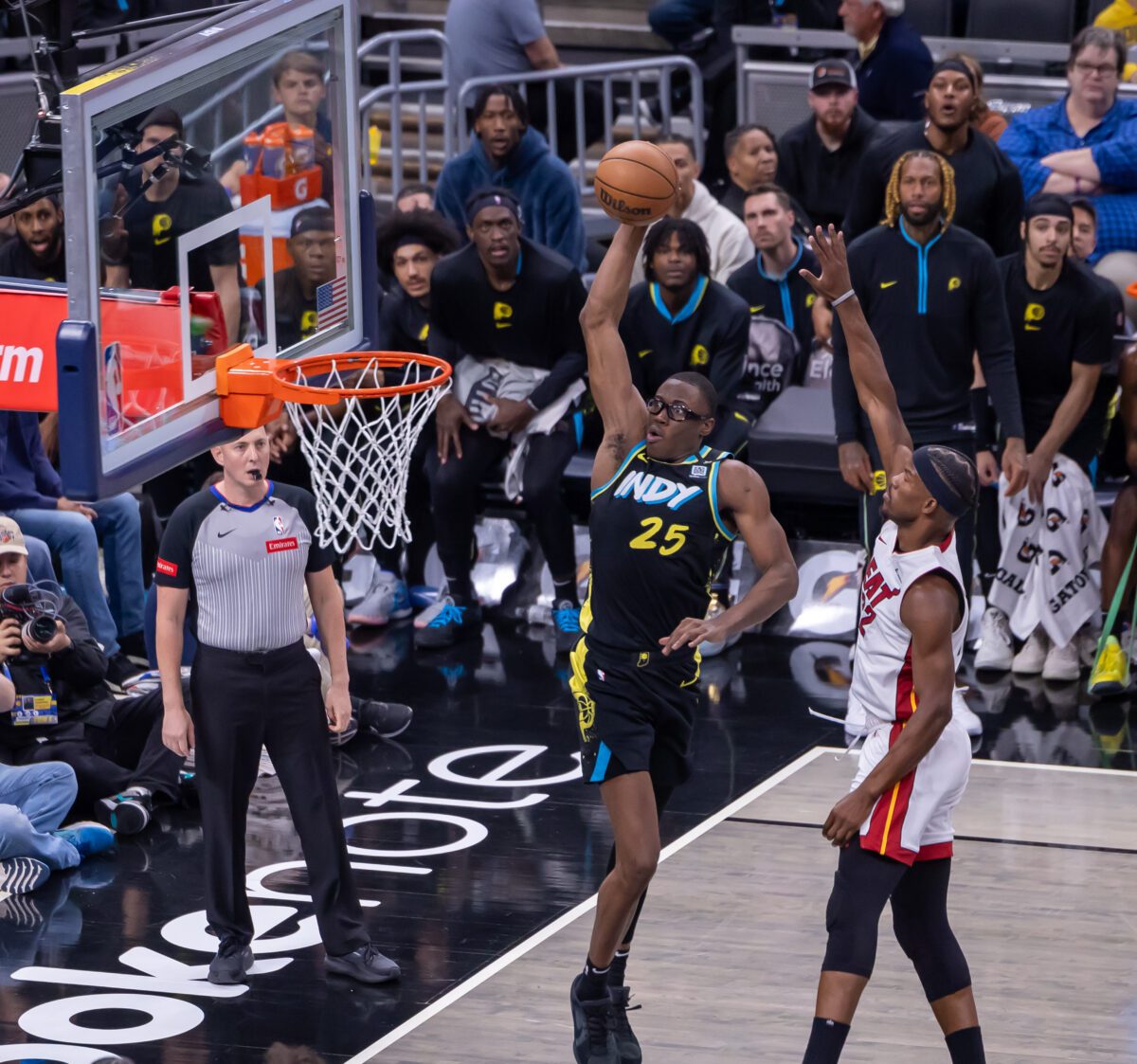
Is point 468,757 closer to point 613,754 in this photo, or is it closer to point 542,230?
point 613,754

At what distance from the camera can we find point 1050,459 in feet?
32.1

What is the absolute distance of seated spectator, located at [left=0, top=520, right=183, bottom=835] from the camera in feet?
26.0

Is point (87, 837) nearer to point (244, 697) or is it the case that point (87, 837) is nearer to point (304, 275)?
point (244, 697)

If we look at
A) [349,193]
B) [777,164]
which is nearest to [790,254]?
[777,164]

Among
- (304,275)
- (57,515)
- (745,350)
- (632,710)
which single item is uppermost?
(304,275)

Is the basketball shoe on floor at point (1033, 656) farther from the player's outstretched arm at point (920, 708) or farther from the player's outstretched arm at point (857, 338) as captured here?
the player's outstretched arm at point (920, 708)

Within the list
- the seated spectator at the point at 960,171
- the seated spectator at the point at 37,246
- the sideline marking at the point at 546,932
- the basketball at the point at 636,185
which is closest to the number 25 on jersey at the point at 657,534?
the basketball at the point at 636,185

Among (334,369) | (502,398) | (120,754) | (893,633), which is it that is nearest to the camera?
(893,633)

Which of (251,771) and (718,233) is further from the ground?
(718,233)

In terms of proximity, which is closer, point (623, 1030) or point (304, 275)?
point (623, 1030)

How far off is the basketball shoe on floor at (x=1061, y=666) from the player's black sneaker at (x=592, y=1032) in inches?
182

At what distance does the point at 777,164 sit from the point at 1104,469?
293 centimetres

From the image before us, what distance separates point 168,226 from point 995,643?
5.71m

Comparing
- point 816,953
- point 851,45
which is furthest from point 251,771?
point 851,45
